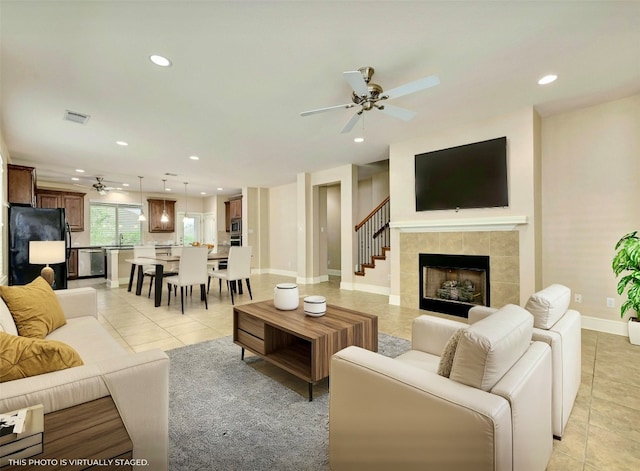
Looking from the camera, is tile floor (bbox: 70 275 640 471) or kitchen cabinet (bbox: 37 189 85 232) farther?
kitchen cabinet (bbox: 37 189 85 232)

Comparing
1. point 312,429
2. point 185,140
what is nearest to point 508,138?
Result: point 312,429

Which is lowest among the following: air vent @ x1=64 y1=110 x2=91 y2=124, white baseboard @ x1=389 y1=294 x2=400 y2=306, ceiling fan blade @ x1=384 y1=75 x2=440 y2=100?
white baseboard @ x1=389 y1=294 x2=400 y2=306

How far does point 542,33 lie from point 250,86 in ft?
8.21

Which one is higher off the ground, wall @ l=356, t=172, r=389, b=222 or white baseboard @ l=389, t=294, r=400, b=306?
wall @ l=356, t=172, r=389, b=222

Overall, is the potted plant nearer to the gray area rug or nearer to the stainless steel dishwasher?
the gray area rug

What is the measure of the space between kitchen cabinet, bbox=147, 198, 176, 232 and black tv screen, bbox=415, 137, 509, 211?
29.2 ft

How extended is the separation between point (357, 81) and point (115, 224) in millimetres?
9867

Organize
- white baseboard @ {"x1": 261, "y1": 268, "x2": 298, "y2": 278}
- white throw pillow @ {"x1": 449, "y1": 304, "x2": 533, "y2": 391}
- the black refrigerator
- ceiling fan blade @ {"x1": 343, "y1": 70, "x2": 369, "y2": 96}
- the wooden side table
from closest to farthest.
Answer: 1. the wooden side table
2. white throw pillow @ {"x1": 449, "y1": 304, "x2": 533, "y2": 391}
3. ceiling fan blade @ {"x1": 343, "y1": 70, "x2": 369, "y2": 96}
4. the black refrigerator
5. white baseboard @ {"x1": 261, "y1": 268, "x2": 298, "y2": 278}

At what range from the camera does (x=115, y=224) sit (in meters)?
9.45

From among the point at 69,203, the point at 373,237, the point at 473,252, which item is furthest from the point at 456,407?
the point at 69,203

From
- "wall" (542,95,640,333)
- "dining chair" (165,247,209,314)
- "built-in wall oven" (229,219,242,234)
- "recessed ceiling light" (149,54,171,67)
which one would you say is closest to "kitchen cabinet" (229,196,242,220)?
"built-in wall oven" (229,219,242,234)

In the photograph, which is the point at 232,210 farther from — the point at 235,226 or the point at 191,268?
the point at 191,268

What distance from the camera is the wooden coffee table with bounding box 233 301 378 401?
6.89 ft

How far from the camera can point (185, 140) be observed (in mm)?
4664
